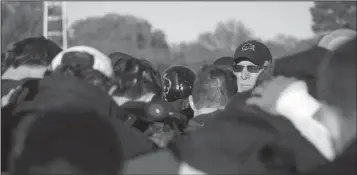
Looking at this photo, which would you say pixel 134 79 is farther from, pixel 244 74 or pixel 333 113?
pixel 244 74

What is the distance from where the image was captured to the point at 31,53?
3.66 metres

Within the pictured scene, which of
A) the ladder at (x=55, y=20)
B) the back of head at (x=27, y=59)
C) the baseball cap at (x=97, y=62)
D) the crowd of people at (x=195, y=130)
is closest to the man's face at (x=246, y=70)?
the crowd of people at (x=195, y=130)

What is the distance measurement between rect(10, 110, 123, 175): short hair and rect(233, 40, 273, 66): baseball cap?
289 cm

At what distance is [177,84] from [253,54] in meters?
0.97

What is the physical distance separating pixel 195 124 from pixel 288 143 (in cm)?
75

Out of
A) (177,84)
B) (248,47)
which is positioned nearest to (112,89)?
(177,84)

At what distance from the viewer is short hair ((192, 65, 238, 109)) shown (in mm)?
3779

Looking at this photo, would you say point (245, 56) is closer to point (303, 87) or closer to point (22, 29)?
point (303, 87)

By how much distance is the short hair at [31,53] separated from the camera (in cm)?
363

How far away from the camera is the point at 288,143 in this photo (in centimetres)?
296

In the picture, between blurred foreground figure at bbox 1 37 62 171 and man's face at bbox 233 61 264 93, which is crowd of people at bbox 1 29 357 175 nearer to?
blurred foreground figure at bbox 1 37 62 171

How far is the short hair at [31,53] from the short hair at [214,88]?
96 centimetres

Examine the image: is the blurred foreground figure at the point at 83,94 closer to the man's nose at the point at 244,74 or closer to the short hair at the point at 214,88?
the short hair at the point at 214,88

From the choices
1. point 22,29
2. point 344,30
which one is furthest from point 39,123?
point 22,29
